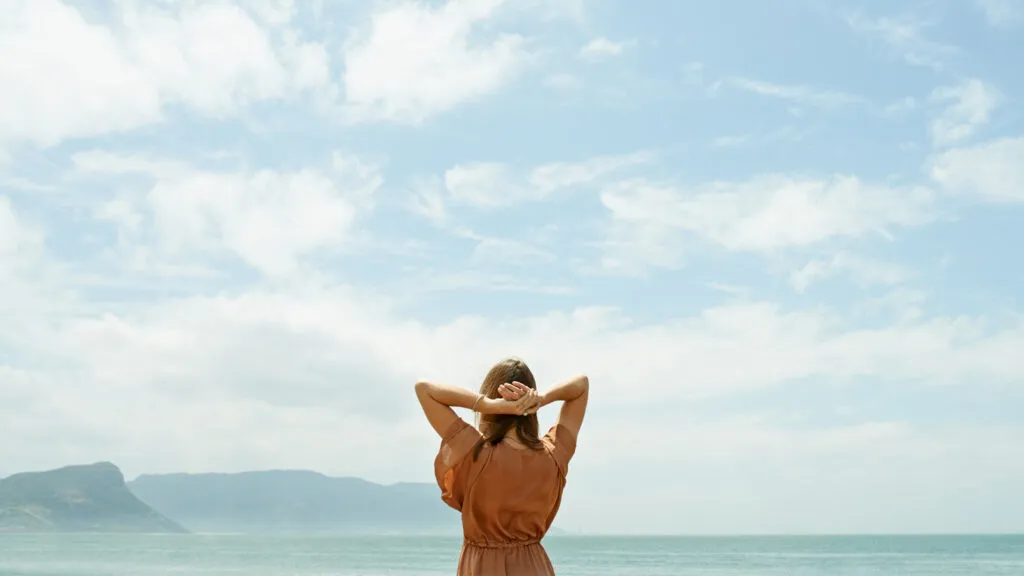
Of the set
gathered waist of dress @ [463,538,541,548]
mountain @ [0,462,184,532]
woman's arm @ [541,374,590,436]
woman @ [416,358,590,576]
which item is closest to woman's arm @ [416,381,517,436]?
woman @ [416,358,590,576]

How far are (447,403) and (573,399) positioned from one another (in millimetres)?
467

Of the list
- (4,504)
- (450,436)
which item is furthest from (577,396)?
(4,504)

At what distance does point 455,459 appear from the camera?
131 inches

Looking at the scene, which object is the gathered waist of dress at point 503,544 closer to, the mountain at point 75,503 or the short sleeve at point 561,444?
the short sleeve at point 561,444

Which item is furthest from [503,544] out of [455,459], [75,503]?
[75,503]

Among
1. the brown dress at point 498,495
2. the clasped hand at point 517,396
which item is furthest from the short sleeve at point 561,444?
the clasped hand at point 517,396

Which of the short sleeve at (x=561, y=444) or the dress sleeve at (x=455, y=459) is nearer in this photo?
the dress sleeve at (x=455, y=459)

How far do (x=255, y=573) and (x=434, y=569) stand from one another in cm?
788

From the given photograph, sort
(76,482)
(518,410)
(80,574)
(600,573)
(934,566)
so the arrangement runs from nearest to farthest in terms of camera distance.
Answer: (518,410) < (80,574) < (600,573) < (934,566) < (76,482)

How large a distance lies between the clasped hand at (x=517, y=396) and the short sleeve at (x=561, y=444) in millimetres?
240

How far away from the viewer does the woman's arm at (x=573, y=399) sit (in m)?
3.49

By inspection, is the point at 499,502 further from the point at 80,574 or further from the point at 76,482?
the point at 76,482

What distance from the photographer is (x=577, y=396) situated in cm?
355

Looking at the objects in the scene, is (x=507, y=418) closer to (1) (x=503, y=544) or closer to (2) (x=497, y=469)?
(2) (x=497, y=469)
